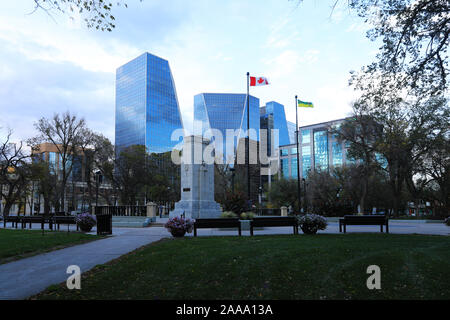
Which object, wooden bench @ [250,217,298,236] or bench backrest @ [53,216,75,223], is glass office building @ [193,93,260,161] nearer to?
bench backrest @ [53,216,75,223]

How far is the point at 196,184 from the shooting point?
26547 millimetres

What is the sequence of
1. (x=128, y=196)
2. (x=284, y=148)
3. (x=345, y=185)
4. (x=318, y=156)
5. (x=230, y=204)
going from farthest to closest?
A: (x=284, y=148) < (x=318, y=156) < (x=128, y=196) < (x=345, y=185) < (x=230, y=204)

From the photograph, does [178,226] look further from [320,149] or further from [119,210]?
[320,149]

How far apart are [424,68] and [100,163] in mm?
45303

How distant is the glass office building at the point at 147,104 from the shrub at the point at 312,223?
307ft

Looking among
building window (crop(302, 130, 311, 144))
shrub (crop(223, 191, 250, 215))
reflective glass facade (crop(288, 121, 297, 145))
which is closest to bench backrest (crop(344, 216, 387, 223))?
shrub (crop(223, 191, 250, 215))

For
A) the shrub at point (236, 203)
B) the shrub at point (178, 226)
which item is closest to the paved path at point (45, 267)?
the shrub at point (178, 226)

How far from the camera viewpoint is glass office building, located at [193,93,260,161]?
101 m

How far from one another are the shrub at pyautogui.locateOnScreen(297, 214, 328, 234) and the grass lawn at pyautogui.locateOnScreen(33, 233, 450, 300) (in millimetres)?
5345

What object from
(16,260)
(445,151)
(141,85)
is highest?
(141,85)

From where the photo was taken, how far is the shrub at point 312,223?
47.8ft
